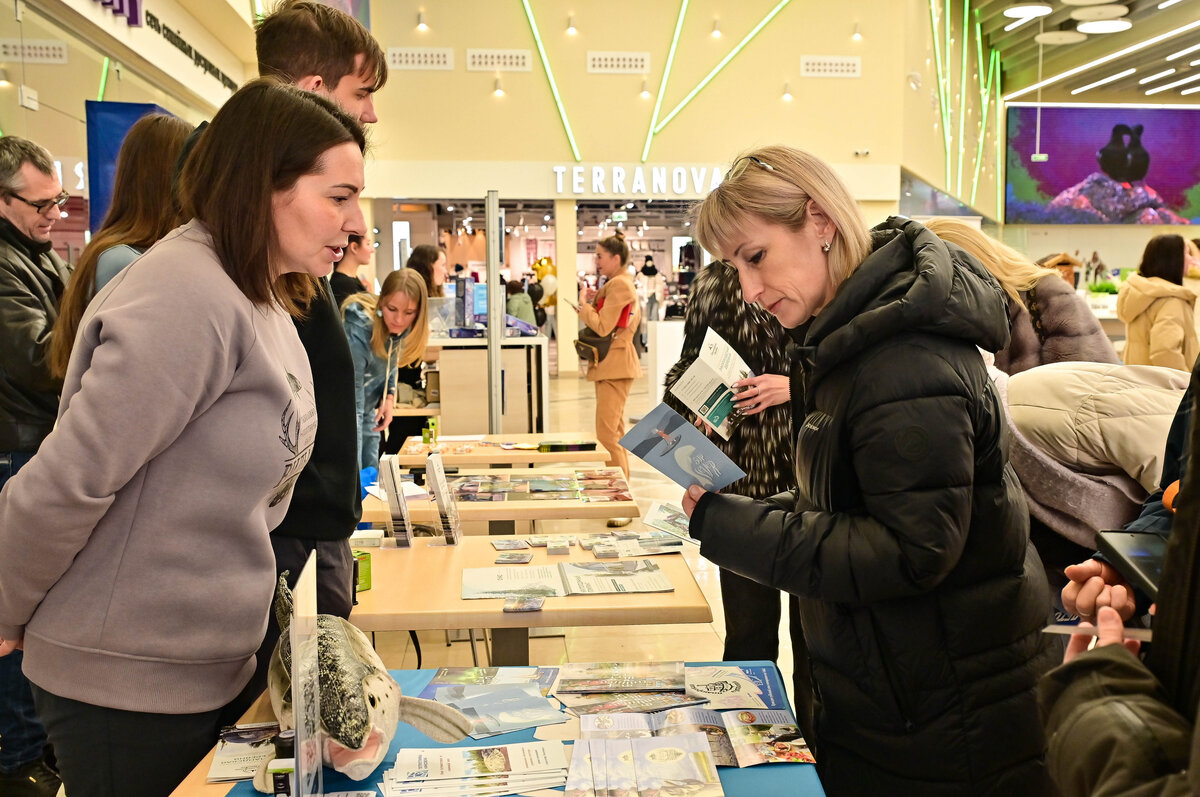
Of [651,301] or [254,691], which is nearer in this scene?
[254,691]

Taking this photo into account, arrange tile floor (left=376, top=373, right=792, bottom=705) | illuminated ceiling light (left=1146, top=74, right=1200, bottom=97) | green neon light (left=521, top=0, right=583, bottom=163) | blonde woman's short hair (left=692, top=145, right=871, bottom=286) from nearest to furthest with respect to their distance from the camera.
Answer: blonde woman's short hair (left=692, top=145, right=871, bottom=286) < tile floor (left=376, top=373, right=792, bottom=705) < green neon light (left=521, top=0, right=583, bottom=163) < illuminated ceiling light (left=1146, top=74, right=1200, bottom=97)

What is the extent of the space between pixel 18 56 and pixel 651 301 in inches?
530

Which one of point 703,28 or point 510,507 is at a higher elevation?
point 703,28

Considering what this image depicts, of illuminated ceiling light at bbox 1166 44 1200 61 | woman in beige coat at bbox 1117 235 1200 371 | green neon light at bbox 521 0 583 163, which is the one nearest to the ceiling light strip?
illuminated ceiling light at bbox 1166 44 1200 61

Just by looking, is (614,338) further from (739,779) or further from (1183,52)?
(1183,52)

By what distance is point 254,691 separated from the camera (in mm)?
1542

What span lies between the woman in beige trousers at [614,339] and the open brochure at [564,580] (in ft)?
12.8

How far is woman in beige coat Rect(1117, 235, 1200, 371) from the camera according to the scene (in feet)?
18.5

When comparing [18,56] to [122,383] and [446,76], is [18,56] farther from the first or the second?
[446,76]

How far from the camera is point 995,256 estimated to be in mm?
2719

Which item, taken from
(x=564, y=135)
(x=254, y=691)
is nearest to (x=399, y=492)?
(x=254, y=691)

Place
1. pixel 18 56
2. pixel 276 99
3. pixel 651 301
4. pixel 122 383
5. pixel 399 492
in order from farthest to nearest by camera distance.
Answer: pixel 651 301, pixel 18 56, pixel 399 492, pixel 276 99, pixel 122 383

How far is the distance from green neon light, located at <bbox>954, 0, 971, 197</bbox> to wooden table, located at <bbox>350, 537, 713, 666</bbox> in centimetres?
1578

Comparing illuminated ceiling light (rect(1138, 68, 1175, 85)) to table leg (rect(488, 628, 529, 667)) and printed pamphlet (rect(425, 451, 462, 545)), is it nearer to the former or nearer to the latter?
printed pamphlet (rect(425, 451, 462, 545))
